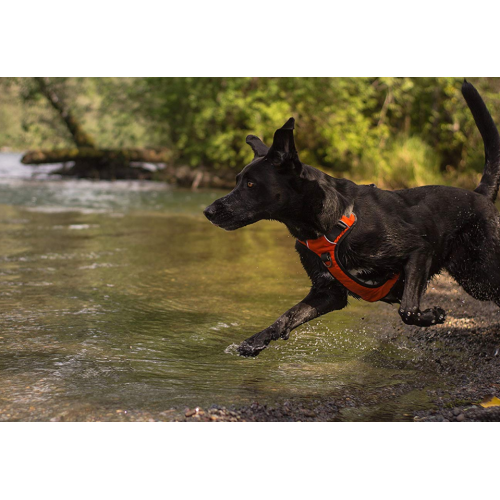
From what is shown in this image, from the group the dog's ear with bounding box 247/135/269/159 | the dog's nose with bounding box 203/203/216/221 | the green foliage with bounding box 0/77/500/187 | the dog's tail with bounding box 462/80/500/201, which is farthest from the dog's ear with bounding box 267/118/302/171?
the green foliage with bounding box 0/77/500/187

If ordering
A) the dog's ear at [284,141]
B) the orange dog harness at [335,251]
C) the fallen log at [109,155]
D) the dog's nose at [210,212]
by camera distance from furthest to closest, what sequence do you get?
the fallen log at [109,155], the orange dog harness at [335,251], the dog's nose at [210,212], the dog's ear at [284,141]

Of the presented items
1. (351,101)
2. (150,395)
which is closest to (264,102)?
(351,101)

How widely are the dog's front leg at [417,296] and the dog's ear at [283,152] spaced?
41.0 inches

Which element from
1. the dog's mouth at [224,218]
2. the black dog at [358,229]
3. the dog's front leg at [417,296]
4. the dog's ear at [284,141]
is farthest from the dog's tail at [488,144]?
the dog's mouth at [224,218]

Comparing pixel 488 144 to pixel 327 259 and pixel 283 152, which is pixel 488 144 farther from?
pixel 283 152

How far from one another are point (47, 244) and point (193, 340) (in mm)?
5433

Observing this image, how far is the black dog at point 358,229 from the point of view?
4.12 meters

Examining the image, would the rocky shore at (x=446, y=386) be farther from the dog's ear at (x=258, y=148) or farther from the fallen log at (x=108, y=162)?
the fallen log at (x=108, y=162)

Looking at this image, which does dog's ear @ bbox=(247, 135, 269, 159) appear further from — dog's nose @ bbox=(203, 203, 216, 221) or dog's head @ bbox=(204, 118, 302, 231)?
dog's nose @ bbox=(203, 203, 216, 221)

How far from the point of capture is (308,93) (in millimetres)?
20344

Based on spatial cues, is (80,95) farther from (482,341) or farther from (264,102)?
(482,341)

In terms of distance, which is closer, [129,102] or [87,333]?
[87,333]

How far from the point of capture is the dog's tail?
496 cm

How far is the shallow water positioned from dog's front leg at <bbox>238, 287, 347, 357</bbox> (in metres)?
0.21
